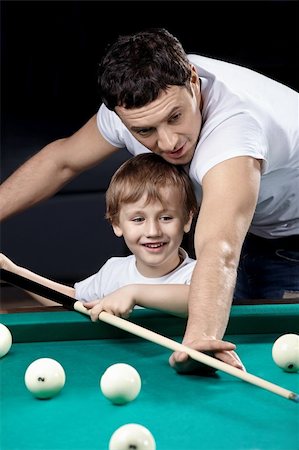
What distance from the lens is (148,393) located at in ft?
6.91

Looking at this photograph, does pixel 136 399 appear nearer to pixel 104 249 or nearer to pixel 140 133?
pixel 140 133

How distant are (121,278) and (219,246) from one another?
695 millimetres

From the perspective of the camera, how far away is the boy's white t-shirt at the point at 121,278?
9.86 ft

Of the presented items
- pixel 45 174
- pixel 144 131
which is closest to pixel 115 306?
pixel 144 131

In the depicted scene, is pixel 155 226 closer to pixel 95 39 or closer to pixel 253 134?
pixel 253 134

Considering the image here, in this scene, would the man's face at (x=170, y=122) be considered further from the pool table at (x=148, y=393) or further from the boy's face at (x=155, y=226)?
the pool table at (x=148, y=393)

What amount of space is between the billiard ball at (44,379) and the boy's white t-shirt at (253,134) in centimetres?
85

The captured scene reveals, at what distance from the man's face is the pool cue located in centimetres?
55

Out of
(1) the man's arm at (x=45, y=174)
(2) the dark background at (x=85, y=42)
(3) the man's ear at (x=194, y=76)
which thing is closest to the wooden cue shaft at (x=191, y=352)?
(3) the man's ear at (x=194, y=76)

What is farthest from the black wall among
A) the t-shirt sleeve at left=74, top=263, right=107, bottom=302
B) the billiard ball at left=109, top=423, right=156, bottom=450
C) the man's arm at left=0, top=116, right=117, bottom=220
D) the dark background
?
the billiard ball at left=109, top=423, right=156, bottom=450

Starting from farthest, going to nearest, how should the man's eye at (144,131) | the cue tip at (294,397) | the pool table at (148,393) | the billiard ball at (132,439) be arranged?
the man's eye at (144,131), the cue tip at (294,397), the pool table at (148,393), the billiard ball at (132,439)

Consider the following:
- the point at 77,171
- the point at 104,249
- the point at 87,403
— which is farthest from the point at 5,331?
the point at 104,249

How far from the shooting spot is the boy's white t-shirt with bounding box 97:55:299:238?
275 centimetres

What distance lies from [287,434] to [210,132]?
1.16 metres
